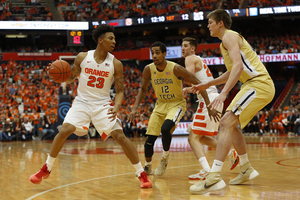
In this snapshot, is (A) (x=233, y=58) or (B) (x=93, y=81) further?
(B) (x=93, y=81)

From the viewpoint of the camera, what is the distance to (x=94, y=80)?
15.3 feet

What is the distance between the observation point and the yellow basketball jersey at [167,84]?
18.6ft

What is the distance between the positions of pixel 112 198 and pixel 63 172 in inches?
92.3

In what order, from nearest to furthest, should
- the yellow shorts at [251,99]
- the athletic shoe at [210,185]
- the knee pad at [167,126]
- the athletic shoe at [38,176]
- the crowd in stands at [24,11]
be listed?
the athletic shoe at [210,185] → the yellow shorts at [251,99] → the athletic shoe at [38,176] → the knee pad at [167,126] → the crowd in stands at [24,11]

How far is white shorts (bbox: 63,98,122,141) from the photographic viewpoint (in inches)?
177

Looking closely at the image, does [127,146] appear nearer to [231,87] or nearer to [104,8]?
[231,87]

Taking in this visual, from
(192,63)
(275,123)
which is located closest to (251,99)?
(192,63)

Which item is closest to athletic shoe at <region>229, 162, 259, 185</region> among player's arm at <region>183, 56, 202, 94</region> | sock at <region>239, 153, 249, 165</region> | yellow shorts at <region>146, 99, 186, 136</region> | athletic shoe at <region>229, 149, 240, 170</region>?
sock at <region>239, 153, 249, 165</region>

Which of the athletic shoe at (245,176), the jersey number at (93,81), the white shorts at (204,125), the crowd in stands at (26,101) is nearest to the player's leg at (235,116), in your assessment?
the athletic shoe at (245,176)

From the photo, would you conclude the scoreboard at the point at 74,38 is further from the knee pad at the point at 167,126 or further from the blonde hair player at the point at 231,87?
the blonde hair player at the point at 231,87

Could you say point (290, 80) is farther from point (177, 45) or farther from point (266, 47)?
point (177, 45)

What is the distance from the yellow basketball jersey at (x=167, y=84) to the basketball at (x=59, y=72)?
5.31 feet

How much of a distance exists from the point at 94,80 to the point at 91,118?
0.52 m

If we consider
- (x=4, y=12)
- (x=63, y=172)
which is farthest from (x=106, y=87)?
(x=4, y=12)
